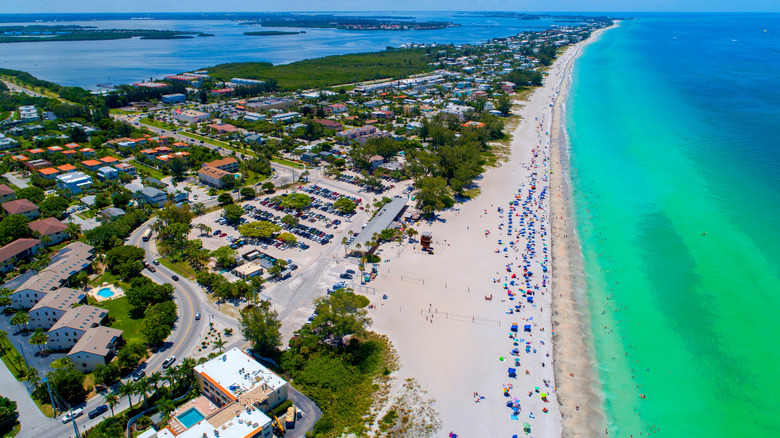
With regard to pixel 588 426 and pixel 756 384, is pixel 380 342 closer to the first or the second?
pixel 588 426

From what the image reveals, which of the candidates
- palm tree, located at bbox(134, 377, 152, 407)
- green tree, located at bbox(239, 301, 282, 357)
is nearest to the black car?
palm tree, located at bbox(134, 377, 152, 407)

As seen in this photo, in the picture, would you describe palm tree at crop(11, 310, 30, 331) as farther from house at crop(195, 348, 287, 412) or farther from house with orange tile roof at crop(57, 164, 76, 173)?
house with orange tile roof at crop(57, 164, 76, 173)

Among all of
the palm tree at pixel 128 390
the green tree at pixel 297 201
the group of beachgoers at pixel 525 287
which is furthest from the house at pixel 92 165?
the group of beachgoers at pixel 525 287

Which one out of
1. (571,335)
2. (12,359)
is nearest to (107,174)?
(12,359)

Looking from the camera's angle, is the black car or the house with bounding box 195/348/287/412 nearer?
the house with bounding box 195/348/287/412

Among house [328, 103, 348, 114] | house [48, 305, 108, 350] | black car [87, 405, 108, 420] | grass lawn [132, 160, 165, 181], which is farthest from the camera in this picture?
house [328, 103, 348, 114]

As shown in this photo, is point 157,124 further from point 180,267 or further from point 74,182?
point 180,267

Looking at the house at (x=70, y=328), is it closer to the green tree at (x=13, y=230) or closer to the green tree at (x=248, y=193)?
the green tree at (x=13, y=230)
